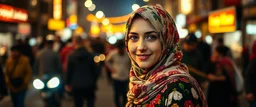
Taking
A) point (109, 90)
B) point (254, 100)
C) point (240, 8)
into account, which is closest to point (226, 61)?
point (254, 100)

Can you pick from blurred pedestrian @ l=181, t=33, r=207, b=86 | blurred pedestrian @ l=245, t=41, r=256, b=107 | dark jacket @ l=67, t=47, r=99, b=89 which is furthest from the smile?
dark jacket @ l=67, t=47, r=99, b=89

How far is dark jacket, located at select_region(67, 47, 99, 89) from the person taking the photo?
10070 mm

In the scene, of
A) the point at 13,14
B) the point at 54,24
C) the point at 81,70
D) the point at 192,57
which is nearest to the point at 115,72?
the point at 81,70

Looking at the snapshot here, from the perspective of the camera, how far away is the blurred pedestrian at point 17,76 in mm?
9875

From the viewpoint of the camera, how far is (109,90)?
18047 mm

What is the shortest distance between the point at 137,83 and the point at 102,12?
4.71 feet

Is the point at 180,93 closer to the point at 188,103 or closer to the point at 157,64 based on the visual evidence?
the point at 188,103

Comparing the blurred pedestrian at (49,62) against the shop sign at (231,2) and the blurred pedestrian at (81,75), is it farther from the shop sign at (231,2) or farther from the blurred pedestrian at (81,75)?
the shop sign at (231,2)

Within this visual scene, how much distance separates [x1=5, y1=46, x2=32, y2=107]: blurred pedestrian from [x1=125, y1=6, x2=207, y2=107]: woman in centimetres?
715

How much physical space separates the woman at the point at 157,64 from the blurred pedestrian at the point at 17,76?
7.15 metres

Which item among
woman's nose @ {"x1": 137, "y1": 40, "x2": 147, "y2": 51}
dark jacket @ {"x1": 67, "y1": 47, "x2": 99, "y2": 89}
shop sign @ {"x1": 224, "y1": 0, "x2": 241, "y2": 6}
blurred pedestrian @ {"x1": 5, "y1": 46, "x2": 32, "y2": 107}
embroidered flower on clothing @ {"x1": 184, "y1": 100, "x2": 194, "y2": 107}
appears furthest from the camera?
shop sign @ {"x1": 224, "y1": 0, "x2": 241, "y2": 6}

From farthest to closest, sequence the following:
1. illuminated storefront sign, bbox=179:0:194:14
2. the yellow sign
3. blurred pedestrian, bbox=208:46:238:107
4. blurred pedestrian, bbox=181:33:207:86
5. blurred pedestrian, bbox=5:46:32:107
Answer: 1. illuminated storefront sign, bbox=179:0:194:14
2. the yellow sign
3. blurred pedestrian, bbox=5:46:32:107
4. blurred pedestrian, bbox=181:33:207:86
5. blurred pedestrian, bbox=208:46:238:107

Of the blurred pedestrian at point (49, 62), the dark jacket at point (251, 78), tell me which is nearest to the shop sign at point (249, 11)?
the blurred pedestrian at point (49, 62)

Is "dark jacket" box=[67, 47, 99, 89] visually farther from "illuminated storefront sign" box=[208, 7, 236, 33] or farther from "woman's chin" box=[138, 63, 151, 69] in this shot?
"illuminated storefront sign" box=[208, 7, 236, 33]
